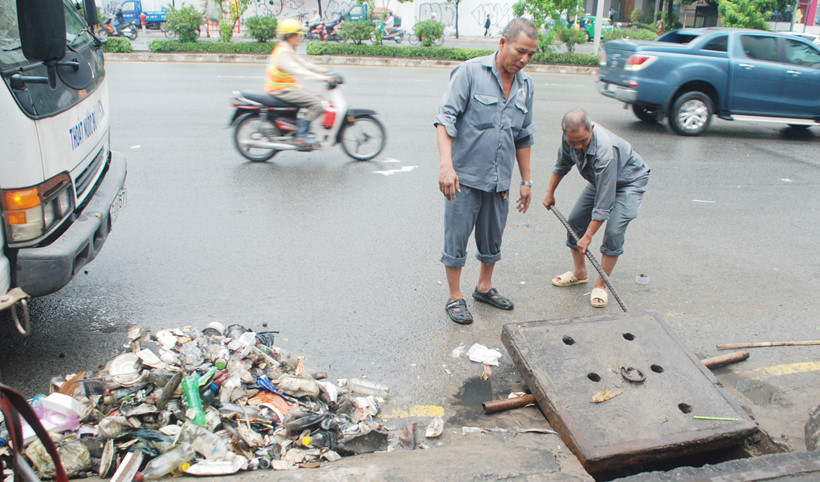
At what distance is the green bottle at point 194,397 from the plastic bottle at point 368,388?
2.61 feet

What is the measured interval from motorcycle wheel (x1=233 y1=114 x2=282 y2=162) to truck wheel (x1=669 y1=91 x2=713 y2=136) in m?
6.36

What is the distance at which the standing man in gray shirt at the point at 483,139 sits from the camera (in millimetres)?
3609

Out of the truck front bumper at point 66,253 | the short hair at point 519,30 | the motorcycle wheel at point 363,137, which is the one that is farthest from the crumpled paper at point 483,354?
the motorcycle wheel at point 363,137

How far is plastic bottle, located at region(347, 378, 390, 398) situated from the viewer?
3348mm

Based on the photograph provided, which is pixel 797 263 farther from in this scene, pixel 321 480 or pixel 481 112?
pixel 321 480

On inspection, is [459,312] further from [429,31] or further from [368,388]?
[429,31]

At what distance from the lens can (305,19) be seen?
1416 inches

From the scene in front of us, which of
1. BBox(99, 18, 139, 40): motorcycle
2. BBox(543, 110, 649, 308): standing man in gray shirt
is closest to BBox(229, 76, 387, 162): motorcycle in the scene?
BBox(543, 110, 649, 308): standing man in gray shirt

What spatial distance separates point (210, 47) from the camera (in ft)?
65.8

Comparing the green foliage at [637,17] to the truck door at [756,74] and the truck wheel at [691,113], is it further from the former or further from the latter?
the truck wheel at [691,113]

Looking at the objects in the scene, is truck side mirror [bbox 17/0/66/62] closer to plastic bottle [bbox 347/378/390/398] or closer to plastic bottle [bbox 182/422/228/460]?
plastic bottle [bbox 182/422/228/460]

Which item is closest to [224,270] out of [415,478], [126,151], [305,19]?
[415,478]

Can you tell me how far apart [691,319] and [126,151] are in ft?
22.1

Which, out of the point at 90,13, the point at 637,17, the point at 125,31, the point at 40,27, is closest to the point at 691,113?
the point at 90,13
